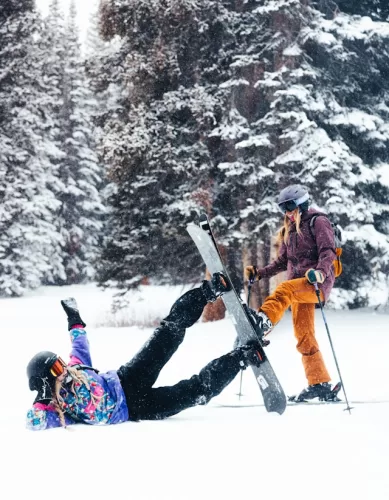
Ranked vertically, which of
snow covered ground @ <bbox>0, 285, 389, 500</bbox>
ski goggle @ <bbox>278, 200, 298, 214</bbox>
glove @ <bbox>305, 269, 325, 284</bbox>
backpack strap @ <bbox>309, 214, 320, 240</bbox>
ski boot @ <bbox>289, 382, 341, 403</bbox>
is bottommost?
ski boot @ <bbox>289, 382, 341, 403</bbox>

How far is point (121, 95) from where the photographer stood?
12578 mm

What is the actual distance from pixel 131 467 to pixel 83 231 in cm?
2914

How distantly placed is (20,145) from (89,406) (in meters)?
19.9

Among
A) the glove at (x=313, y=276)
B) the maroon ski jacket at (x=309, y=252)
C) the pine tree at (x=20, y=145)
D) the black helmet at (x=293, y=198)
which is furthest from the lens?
the pine tree at (x=20, y=145)

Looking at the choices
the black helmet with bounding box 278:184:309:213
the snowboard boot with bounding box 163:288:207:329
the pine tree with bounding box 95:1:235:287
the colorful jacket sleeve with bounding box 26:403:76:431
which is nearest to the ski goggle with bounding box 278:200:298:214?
the black helmet with bounding box 278:184:309:213

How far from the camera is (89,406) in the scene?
3.80 m

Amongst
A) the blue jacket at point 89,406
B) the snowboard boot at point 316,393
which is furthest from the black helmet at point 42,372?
the snowboard boot at point 316,393

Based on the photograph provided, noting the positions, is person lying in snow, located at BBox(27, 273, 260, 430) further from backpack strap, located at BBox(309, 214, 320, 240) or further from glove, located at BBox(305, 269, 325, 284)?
backpack strap, located at BBox(309, 214, 320, 240)

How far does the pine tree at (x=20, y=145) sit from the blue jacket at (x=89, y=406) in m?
18.5

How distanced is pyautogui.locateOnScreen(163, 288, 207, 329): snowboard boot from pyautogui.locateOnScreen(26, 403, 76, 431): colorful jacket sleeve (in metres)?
1.10

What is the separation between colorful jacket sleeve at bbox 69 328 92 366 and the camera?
13.5 feet

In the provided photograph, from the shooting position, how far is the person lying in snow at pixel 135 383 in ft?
12.2

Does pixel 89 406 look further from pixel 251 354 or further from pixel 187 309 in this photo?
pixel 251 354

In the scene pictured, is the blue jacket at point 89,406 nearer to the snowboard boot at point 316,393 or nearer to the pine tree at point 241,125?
the snowboard boot at point 316,393
